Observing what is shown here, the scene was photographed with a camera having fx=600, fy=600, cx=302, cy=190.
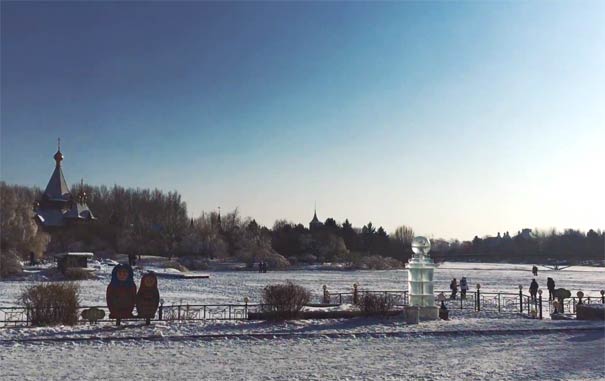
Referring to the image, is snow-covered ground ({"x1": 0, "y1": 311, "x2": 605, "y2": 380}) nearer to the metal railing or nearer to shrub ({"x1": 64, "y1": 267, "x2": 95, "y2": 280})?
the metal railing

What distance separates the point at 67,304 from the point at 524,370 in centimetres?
1239

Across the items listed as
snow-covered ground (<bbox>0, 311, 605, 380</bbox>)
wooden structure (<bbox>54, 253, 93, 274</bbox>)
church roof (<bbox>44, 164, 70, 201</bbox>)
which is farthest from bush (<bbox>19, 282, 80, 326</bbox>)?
church roof (<bbox>44, 164, 70, 201</bbox>)

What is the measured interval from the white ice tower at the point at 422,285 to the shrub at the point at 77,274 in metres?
30.8

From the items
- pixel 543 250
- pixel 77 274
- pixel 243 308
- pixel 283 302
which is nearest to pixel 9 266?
pixel 77 274

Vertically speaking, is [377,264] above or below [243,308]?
below

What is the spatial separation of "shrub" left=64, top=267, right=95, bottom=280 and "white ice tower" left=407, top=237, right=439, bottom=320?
3082 centimetres

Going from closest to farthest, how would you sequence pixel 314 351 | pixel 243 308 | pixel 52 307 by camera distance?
1. pixel 314 351
2. pixel 52 307
3. pixel 243 308

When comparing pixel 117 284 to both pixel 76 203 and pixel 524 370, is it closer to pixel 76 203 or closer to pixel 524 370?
pixel 524 370

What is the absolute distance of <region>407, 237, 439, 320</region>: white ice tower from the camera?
18.5 m

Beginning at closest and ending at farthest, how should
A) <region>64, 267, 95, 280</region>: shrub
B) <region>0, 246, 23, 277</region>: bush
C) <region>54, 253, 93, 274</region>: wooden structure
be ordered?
1. <region>0, 246, 23, 277</region>: bush
2. <region>64, 267, 95, 280</region>: shrub
3. <region>54, 253, 93, 274</region>: wooden structure

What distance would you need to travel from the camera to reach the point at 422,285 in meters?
18.8

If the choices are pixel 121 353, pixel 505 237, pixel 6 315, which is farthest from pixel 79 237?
pixel 505 237

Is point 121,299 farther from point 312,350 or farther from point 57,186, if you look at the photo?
point 57,186

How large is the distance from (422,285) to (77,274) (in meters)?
31.8
